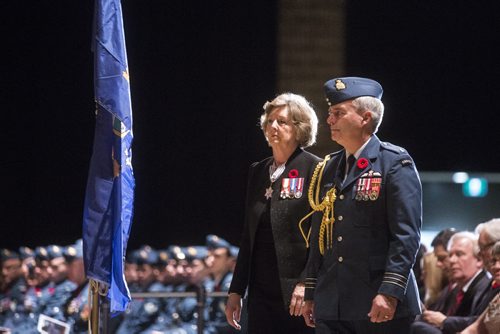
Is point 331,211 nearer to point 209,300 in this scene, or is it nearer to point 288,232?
point 288,232

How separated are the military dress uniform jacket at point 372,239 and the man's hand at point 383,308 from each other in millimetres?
26

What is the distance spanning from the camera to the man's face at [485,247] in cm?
516

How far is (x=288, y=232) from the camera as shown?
167 inches

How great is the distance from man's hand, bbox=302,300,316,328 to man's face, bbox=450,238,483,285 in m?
2.40

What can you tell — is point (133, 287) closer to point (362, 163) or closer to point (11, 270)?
point (11, 270)

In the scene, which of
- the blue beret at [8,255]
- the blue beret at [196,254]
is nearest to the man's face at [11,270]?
the blue beret at [8,255]

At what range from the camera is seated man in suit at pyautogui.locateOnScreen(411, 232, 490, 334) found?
5.68 meters

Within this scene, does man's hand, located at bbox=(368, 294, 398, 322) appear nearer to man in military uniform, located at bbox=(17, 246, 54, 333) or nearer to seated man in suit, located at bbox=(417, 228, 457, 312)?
seated man in suit, located at bbox=(417, 228, 457, 312)

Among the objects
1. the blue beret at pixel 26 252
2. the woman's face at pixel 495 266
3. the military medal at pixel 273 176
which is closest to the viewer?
the military medal at pixel 273 176

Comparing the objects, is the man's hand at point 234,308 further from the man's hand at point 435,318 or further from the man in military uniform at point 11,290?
the man in military uniform at point 11,290

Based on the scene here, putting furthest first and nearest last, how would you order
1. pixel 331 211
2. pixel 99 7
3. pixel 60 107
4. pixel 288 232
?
1. pixel 60 107
2. pixel 99 7
3. pixel 288 232
4. pixel 331 211

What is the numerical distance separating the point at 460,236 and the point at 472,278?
31cm

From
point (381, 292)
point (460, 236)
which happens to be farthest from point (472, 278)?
point (381, 292)

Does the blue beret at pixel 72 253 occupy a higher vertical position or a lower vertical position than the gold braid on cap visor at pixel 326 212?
lower
